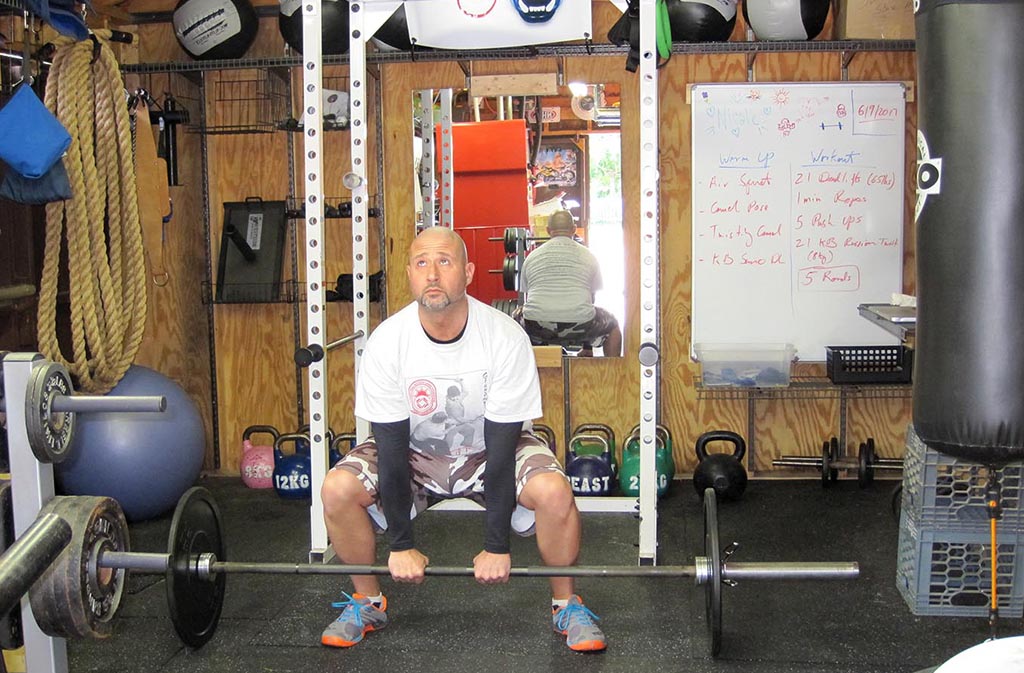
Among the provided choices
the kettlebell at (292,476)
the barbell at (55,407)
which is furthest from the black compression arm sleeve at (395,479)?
the kettlebell at (292,476)

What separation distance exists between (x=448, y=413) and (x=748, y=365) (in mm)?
1909

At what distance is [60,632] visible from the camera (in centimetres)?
174

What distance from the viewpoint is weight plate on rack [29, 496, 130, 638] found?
5.56 feet

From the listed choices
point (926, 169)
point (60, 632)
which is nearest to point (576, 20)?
point (926, 169)

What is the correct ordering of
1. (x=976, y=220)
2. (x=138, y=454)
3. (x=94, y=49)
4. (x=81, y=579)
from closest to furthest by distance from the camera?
(x=81, y=579) < (x=976, y=220) < (x=94, y=49) < (x=138, y=454)

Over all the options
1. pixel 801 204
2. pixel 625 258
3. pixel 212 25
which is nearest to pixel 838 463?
pixel 801 204

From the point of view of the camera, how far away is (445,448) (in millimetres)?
2830

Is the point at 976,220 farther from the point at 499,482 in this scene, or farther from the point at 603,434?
the point at 603,434

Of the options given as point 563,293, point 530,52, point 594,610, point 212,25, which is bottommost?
point 594,610

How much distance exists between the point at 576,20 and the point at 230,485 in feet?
8.54

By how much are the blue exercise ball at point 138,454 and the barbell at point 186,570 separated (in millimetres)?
1222

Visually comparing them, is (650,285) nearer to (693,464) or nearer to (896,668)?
(896,668)

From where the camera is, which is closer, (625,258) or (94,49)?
(94,49)

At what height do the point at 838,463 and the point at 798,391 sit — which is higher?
the point at 798,391
